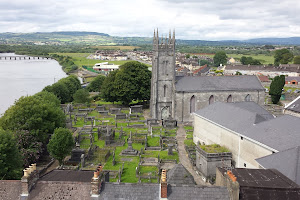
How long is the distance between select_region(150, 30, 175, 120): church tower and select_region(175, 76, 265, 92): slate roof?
1.71 metres

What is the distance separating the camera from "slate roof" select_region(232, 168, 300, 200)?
13.5m

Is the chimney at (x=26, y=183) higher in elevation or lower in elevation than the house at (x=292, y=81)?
higher

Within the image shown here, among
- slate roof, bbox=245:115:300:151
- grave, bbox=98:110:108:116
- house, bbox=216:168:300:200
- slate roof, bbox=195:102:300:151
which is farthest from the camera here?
grave, bbox=98:110:108:116

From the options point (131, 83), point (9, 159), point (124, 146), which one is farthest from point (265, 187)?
point (131, 83)

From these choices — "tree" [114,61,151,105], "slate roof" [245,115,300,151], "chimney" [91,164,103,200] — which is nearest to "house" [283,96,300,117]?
"slate roof" [245,115,300,151]

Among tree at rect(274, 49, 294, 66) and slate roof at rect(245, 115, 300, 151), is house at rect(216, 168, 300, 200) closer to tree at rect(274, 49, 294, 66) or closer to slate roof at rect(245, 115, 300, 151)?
slate roof at rect(245, 115, 300, 151)

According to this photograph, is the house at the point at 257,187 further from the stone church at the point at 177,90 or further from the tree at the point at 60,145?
the stone church at the point at 177,90

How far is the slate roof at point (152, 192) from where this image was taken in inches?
509

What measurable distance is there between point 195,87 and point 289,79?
50.9 metres

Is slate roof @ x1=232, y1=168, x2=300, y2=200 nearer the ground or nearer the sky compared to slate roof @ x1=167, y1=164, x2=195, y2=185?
nearer the sky

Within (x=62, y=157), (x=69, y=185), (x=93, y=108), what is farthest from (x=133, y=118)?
(x=69, y=185)

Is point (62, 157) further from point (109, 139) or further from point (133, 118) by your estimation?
point (133, 118)

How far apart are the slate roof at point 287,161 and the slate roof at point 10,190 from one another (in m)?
14.5

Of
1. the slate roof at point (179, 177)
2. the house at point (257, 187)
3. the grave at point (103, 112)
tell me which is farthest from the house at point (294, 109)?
the grave at point (103, 112)
